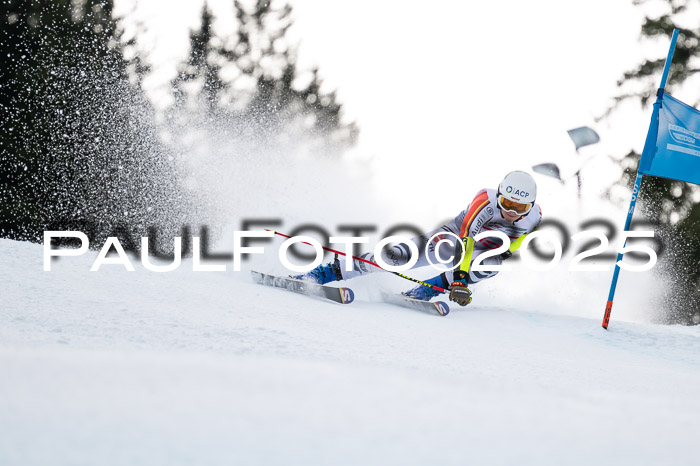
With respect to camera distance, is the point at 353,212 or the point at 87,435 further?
the point at 353,212

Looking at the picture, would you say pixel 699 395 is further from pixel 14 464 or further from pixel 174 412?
pixel 14 464

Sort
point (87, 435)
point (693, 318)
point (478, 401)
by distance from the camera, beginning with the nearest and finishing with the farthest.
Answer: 1. point (87, 435)
2. point (478, 401)
3. point (693, 318)

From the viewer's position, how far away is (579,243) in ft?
35.0

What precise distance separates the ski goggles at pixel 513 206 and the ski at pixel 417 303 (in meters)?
1.05

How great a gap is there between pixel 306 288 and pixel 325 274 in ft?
1.10

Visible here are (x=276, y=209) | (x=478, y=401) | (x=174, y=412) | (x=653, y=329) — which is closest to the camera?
(x=174, y=412)

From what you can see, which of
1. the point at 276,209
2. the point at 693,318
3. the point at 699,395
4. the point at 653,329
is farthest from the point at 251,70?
the point at 699,395

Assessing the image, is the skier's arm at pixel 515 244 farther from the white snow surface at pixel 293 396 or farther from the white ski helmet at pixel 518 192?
the white snow surface at pixel 293 396

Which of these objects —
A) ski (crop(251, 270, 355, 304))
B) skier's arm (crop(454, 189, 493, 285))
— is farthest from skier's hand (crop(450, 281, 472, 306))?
ski (crop(251, 270, 355, 304))

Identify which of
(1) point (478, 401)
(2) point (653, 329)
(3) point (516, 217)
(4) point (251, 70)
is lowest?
(2) point (653, 329)

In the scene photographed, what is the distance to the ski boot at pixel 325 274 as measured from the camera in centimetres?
563

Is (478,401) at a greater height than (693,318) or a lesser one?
greater

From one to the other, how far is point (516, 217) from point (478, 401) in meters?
3.89

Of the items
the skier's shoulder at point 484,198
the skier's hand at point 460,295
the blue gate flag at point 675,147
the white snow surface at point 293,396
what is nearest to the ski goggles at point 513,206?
the skier's shoulder at point 484,198
